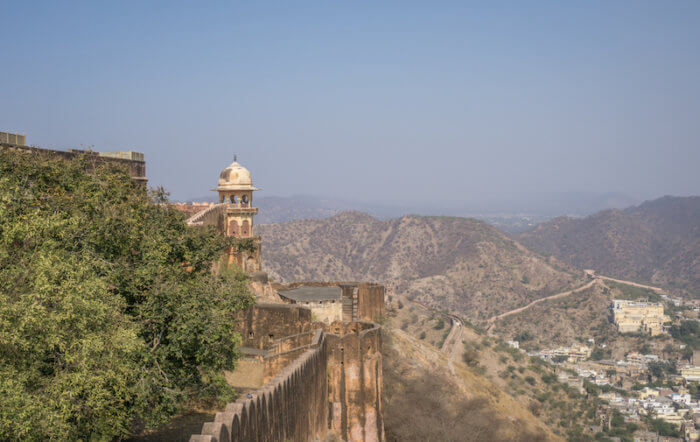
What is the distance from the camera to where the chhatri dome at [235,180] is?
39.7m

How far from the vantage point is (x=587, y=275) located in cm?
15012

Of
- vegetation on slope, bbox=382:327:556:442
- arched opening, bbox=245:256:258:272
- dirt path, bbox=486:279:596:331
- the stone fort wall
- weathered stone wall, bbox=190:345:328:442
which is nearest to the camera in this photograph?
weathered stone wall, bbox=190:345:328:442

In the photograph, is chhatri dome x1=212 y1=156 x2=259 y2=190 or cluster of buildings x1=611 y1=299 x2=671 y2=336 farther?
cluster of buildings x1=611 y1=299 x2=671 y2=336

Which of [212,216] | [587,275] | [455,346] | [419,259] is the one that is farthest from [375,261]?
[212,216]

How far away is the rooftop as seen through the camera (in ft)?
106

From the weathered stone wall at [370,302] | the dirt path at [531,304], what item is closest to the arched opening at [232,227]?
the weathered stone wall at [370,302]

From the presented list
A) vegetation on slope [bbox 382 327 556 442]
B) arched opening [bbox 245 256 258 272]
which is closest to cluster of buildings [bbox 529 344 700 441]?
vegetation on slope [bbox 382 327 556 442]

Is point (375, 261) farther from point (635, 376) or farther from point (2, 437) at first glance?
point (2, 437)

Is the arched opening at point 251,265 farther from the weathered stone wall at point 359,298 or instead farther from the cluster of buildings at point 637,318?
the cluster of buildings at point 637,318

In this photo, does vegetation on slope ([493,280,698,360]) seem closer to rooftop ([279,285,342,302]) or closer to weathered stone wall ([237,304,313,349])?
rooftop ([279,285,342,302])

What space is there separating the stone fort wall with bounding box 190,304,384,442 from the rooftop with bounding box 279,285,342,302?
588cm

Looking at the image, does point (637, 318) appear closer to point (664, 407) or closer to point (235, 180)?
point (664, 407)

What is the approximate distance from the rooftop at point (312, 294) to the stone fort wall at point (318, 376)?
588 cm

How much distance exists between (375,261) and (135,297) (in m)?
136
